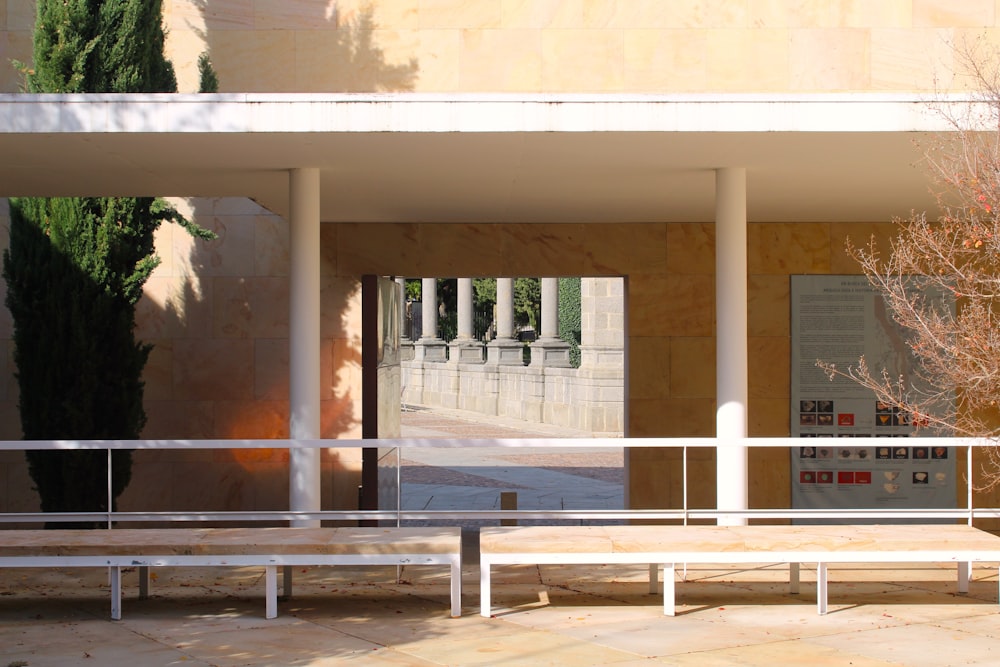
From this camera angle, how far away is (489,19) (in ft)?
46.0

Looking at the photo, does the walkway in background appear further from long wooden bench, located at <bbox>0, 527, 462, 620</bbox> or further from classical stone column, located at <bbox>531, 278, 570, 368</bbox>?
long wooden bench, located at <bbox>0, 527, 462, 620</bbox>

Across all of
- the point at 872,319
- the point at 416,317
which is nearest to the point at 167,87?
the point at 872,319

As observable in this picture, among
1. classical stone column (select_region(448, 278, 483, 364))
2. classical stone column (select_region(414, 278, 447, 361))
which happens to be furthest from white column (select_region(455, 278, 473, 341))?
classical stone column (select_region(414, 278, 447, 361))

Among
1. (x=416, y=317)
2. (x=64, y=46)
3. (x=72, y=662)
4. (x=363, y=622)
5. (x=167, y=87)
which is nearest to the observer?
(x=72, y=662)

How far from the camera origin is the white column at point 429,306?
38.0 m

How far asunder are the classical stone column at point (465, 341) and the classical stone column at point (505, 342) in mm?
1732

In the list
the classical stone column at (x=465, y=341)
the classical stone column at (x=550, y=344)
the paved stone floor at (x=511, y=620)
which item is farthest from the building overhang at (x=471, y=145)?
the classical stone column at (x=465, y=341)

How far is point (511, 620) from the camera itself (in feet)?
26.6

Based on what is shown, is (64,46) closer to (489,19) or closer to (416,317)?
(489,19)

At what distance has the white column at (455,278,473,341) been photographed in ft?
120

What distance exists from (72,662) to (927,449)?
9.38 m

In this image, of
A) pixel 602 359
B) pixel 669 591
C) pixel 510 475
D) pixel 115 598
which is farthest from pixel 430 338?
pixel 669 591

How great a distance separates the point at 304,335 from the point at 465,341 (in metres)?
27.0

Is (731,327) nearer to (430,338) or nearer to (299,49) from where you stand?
(299,49)
